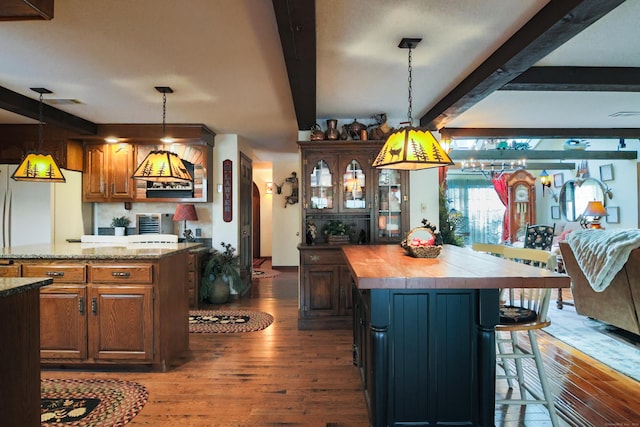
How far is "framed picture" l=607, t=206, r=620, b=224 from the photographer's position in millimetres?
7066

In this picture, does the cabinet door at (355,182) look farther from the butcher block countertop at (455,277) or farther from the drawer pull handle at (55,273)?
the drawer pull handle at (55,273)

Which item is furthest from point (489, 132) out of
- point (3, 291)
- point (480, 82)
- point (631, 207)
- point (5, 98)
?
point (5, 98)

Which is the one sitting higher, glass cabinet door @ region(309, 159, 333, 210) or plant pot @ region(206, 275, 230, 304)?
glass cabinet door @ region(309, 159, 333, 210)

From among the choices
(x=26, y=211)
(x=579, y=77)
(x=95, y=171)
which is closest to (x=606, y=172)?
(x=579, y=77)

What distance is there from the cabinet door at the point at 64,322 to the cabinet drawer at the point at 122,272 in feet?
0.50

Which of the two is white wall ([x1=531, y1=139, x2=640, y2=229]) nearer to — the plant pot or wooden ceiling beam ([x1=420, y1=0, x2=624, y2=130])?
wooden ceiling beam ([x1=420, y1=0, x2=624, y2=130])

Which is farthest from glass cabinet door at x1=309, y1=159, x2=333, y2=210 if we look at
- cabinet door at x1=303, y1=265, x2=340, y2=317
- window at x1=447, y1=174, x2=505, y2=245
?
window at x1=447, y1=174, x2=505, y2=245

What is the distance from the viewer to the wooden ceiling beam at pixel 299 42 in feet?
5.95

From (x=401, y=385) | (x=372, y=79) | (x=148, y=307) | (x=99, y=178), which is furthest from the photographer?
(x=99, y=178)

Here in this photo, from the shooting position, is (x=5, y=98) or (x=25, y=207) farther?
(x=25, y=207)

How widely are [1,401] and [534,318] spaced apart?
256 centimetres

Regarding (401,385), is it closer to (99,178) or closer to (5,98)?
(5,98)

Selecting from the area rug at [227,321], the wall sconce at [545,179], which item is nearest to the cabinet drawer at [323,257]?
the area rug at [227,321]

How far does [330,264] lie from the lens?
3928 mm
